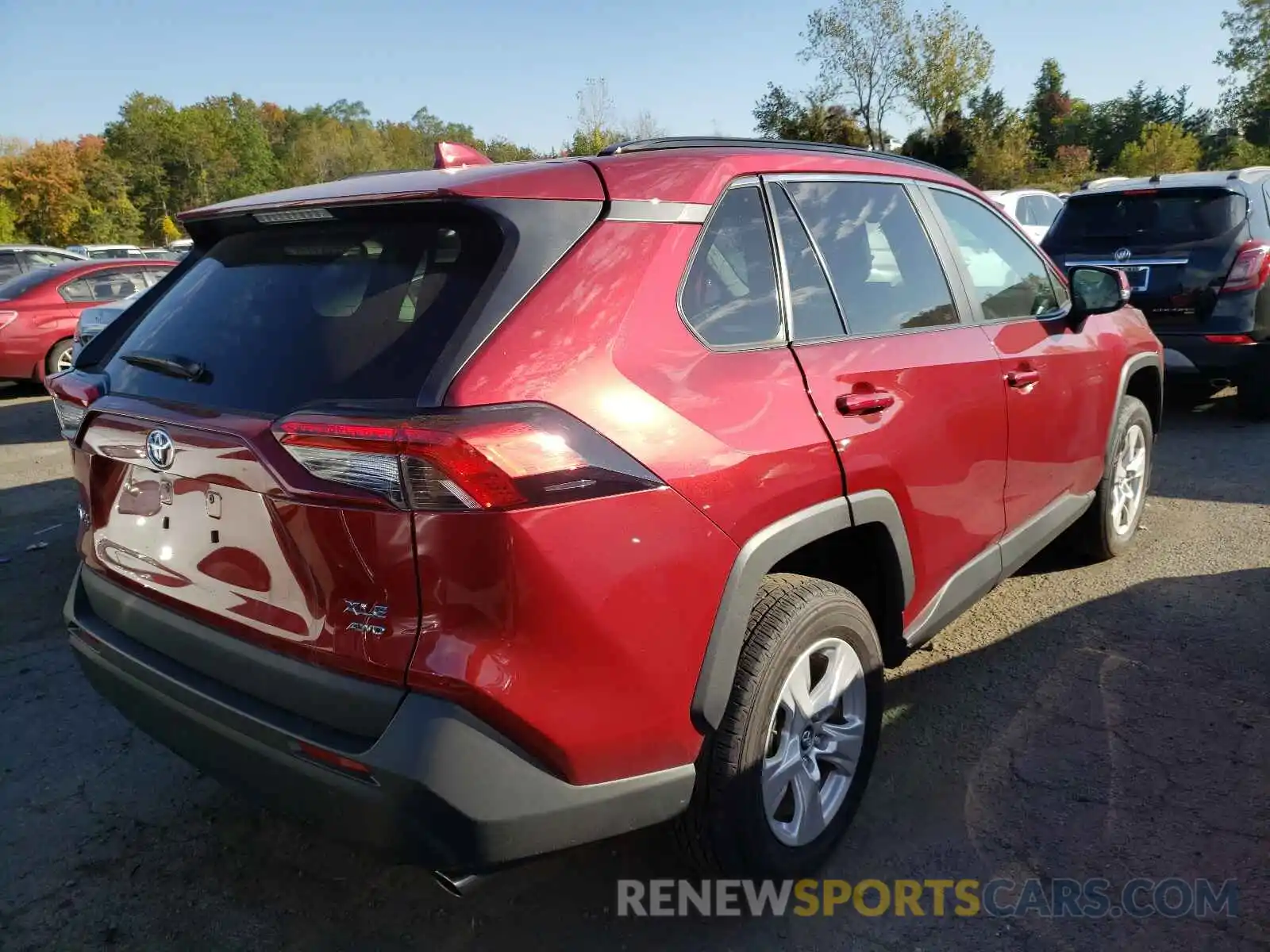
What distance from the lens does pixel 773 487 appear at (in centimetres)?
213

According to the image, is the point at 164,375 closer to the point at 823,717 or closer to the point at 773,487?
the point at 773,487

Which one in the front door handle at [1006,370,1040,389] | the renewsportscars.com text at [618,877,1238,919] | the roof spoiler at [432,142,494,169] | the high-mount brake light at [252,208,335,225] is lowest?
the renewsportscars.com text at [618,877,1238,919]

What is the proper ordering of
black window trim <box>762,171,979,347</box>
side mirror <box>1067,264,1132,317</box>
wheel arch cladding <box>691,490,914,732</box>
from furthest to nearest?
side mirror <box>1067,264,1132,317</box> < black window trim <box>762,171,979,347</box> < wheel arch cladding <box>691,490,914,732</box>

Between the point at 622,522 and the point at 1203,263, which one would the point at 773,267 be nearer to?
the point at 622,522

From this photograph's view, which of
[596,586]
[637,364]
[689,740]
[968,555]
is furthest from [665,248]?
[968,555]

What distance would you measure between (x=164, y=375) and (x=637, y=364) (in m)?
1.14

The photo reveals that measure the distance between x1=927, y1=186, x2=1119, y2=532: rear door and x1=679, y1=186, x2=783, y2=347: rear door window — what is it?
3.69 ft

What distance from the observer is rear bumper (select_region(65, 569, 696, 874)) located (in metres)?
1.69

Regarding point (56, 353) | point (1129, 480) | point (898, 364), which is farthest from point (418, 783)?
point (56, 353)

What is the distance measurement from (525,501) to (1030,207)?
1300cm

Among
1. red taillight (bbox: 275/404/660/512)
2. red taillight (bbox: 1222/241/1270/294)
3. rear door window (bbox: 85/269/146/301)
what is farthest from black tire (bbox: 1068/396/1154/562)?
rear door window (bbox: 85/269/146/301)

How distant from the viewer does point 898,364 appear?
263cm

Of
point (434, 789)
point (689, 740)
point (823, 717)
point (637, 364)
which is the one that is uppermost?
point (637, 364)

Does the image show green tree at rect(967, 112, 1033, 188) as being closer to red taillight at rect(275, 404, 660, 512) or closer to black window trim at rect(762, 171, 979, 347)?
black window trim at rect(762, 171, 979, 347)
